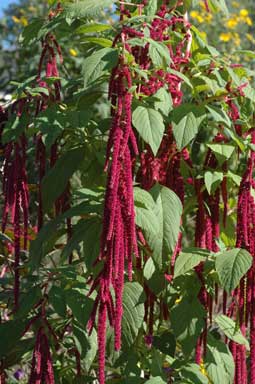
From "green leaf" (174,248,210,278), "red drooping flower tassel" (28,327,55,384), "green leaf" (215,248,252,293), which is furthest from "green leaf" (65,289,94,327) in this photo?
"green leaf" (215,248,252,293)

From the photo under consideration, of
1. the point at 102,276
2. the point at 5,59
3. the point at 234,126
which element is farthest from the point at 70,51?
the point at 102,276

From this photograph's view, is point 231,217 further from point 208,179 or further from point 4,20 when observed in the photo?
point 4,20

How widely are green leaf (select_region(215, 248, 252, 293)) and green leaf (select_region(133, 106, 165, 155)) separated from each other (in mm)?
308

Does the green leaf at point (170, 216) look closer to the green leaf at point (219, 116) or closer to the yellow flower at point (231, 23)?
the green leaf at point (219, 116)

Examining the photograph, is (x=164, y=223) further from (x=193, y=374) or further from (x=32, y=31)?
(x=32, y=31)

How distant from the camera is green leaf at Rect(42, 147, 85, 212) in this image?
1.86 metres

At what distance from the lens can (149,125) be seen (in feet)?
5.45

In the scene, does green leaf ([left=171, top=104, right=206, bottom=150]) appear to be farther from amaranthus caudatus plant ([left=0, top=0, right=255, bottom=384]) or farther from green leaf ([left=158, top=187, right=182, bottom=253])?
green leaf ([left=158, top=187, right=182, bottom=253])

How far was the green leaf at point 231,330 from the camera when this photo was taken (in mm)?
1874

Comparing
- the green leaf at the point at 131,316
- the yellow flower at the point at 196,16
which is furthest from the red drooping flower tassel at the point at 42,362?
the yellow flower at the point at 196,16

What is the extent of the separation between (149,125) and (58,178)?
1.05ft

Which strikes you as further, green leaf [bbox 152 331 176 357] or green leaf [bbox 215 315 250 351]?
green leaf [bbox 152 331 176 357]

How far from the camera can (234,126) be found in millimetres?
1938

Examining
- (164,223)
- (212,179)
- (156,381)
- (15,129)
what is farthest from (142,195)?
(156,381)
